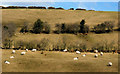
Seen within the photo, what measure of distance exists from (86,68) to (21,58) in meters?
14.0

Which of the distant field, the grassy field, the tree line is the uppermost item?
the distant field

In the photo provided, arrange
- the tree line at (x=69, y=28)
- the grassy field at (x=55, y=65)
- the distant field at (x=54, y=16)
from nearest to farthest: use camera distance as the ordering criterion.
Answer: the grassy field at (x=55, y=65)
the tree line at (x=69, y=28)
the distant field at (x=54, y=16)

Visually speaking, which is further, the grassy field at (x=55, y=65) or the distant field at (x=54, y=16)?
the distant field at (x=54, y=16)

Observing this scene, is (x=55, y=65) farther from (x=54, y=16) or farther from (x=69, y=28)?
(x=54, y=16)

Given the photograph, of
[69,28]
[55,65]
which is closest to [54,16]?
[69,28]

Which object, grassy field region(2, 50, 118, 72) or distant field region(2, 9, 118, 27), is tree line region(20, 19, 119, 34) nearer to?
distant field region(2, 9, 118, 27)

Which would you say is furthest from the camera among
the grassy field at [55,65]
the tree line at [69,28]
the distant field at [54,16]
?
the distant field at [54,16]

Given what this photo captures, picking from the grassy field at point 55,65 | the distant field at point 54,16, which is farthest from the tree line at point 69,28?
the grassy field at point 55,65

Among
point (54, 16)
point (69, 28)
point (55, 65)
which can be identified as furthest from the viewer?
point (54, 16)

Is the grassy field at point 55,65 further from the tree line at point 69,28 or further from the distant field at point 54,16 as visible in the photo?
the distant field at point 54,16

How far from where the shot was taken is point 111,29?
68.6 m

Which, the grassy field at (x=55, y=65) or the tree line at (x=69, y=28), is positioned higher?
the tree line at (x=69, y=28)

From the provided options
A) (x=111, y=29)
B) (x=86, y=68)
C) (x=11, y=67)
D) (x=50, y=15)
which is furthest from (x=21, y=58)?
(x=50, y=15)

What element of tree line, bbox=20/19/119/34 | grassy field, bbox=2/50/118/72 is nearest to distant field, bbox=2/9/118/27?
tree line, bbox=20/19/119/34
